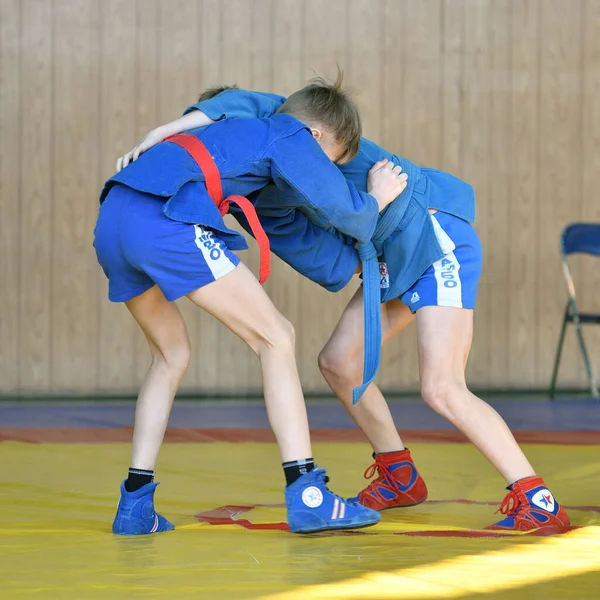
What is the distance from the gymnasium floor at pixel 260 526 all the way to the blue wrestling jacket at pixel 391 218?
1.52 feet

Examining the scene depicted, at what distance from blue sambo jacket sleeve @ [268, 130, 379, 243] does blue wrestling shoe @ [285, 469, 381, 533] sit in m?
0.56

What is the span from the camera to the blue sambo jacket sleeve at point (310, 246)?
8.38 ft

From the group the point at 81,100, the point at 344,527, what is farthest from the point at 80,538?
the point at 81,100

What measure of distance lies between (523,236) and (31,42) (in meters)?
3.03

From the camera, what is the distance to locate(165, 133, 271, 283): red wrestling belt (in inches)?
87.5

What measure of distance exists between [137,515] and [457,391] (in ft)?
2.64

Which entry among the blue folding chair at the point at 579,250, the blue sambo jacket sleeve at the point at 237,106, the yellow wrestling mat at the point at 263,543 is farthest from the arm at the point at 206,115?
the blue folding chair at the point at 579,250

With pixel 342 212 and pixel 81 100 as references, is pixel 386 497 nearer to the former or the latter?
pixel 342 212

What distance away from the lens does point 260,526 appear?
2311mm

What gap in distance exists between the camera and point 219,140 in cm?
225

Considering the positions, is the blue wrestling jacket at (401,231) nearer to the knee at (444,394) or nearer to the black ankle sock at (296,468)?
the knee at (444,394)

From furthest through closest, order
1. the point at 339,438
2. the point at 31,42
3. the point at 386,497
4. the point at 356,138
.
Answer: the point at 31,42
the point at 339,438
the point at 386,497
the point at 356,138

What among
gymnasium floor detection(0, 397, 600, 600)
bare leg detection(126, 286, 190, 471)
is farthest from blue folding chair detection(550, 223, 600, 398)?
bare leg detection(126, 286, 190, 471)

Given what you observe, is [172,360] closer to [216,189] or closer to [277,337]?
[277,337]
